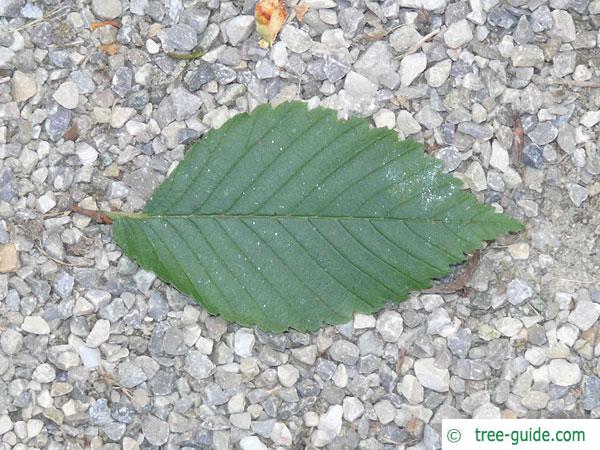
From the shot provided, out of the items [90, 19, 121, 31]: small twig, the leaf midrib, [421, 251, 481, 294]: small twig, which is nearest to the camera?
the leaf midrib

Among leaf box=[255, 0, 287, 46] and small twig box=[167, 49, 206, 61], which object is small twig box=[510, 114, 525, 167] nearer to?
leaf box=[255, 0, 287, 46]

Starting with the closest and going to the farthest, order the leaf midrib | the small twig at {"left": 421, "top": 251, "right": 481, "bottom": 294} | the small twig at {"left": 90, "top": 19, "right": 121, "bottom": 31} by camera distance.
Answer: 1. the leaf midrib
2. the small twig at {"left": 421, "top": 251, "right": 481, "bottom": 294}
3. the small twig at {"left": 90, "top": 19, "right": 121, "bottom": 31}

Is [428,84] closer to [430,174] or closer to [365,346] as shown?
[430,174]

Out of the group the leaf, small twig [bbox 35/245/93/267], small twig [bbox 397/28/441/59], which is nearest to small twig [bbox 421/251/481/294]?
small twig [bbox 397/28/441/59]

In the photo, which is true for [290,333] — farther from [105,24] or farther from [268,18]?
[105,24]

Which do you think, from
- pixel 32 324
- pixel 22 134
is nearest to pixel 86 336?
pixel 32 324

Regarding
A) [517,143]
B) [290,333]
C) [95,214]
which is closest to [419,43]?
[517,143]

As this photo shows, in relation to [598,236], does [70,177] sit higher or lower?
higher
